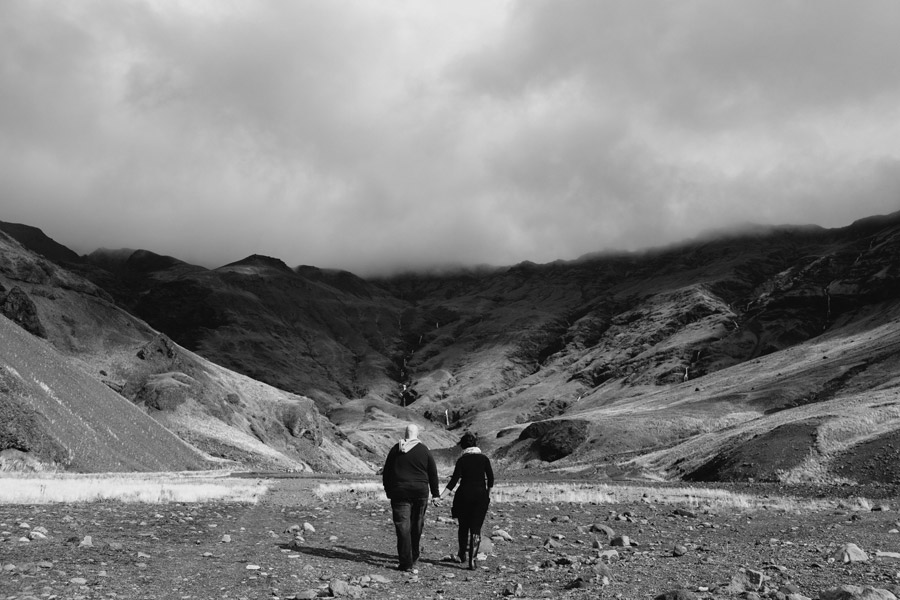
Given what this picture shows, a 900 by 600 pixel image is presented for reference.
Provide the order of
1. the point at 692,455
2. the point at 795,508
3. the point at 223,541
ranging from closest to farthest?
the point at 223,541 < the point at 795,508 < the point at 692,455

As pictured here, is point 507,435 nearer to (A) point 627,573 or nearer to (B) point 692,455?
(B) point 692,455

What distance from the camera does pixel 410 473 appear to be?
15.4 m

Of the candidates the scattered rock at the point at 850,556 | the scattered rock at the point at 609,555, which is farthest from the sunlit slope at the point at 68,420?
the scattered rock at the point at 850,556

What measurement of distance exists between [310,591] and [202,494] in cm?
2120

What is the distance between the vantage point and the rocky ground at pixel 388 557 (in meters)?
11.5

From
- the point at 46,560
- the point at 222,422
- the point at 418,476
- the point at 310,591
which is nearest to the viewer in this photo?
the point at 310,591

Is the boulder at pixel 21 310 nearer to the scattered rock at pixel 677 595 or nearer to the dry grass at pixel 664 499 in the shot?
the dry grass at pixel 664 499

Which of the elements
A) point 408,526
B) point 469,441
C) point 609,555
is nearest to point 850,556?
point 609,555

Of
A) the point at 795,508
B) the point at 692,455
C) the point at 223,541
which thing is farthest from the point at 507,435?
the point at 223,541

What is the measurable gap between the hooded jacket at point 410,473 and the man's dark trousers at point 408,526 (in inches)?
6.3

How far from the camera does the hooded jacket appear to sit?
15.2 metres

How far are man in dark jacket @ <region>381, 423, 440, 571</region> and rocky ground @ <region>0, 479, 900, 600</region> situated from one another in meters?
0.97

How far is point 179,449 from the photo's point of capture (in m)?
85.1

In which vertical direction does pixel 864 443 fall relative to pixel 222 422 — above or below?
above
